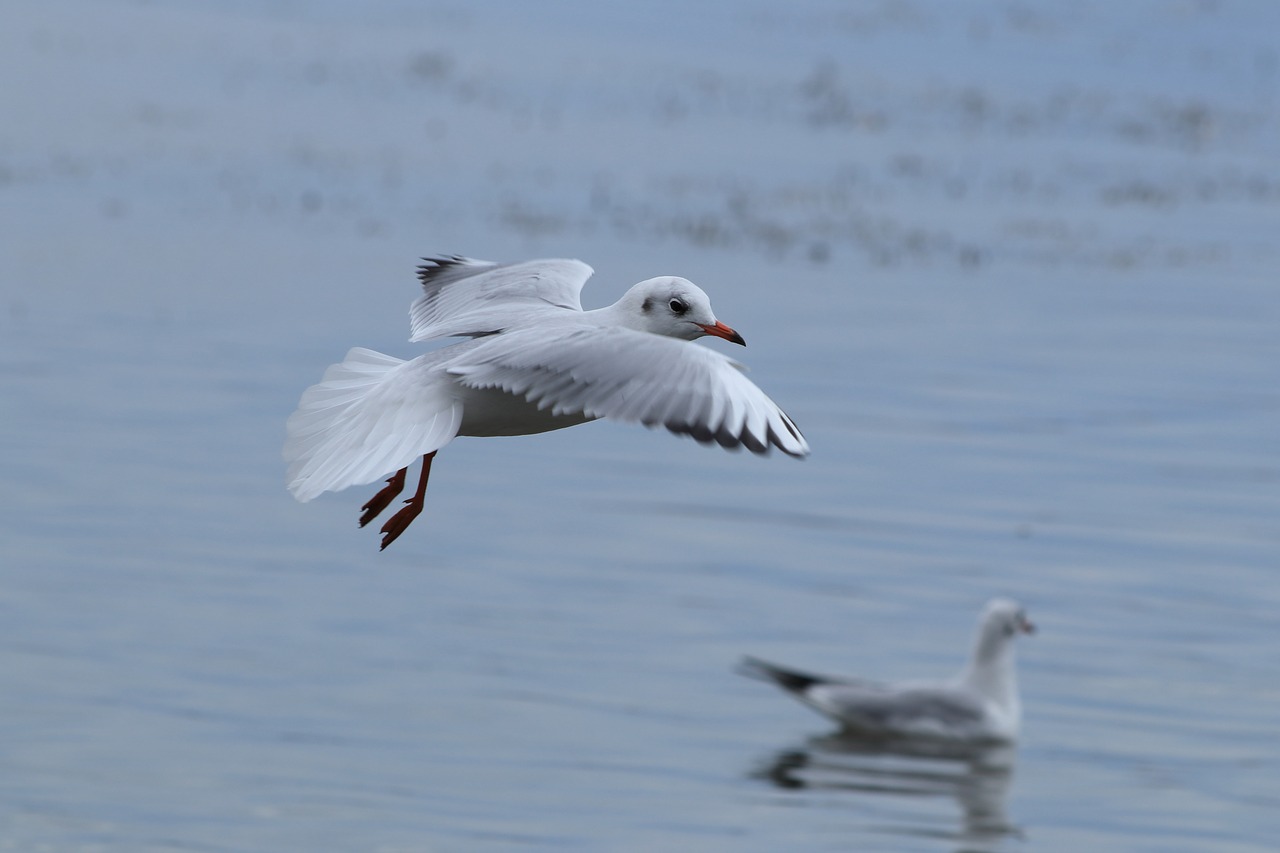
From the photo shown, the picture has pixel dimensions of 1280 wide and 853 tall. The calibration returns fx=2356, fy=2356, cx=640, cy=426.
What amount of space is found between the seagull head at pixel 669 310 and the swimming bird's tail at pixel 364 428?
2.24ft

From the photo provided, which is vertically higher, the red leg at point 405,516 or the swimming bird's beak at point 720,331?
the swimming bird's beak at point 720,331

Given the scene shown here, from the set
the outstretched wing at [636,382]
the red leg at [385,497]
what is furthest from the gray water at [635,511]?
the outstretched wing at [636,382]

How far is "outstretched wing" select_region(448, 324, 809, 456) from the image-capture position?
6871mm

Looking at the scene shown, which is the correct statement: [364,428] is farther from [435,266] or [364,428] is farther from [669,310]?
[435,266]

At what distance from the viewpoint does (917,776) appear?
19.7m

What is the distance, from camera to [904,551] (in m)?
21.2

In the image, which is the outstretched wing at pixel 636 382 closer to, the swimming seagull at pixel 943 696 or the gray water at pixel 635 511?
the gray water at pixel 635 511

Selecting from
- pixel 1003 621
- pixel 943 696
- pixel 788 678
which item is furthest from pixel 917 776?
pixel 788 678

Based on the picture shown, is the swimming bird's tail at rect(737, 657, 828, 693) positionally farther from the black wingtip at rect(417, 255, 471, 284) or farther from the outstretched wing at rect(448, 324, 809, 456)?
the outstretched wing at rect(448, 324, 809, 456)

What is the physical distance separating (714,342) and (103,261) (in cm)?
1260

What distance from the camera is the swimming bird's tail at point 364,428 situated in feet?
24.3

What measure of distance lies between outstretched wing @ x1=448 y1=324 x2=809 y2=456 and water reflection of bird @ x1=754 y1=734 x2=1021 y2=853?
38.5 feet

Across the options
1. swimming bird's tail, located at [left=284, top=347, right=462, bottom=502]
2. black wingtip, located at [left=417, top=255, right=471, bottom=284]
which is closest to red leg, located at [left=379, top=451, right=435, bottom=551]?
swimming bird's tail, located at [left=284, top=347, right=462, bottom=502]

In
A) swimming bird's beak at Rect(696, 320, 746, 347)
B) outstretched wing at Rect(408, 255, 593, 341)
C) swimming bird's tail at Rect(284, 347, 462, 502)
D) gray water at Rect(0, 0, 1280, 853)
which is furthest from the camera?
gray water at Rect(0, 0, 1280, 853)
